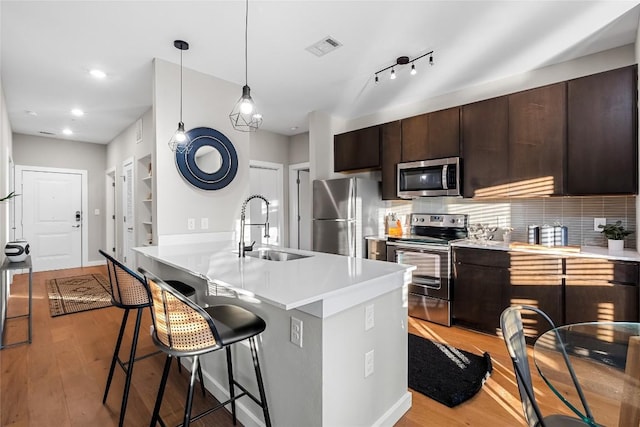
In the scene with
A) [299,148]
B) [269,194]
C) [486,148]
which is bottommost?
[269,194]

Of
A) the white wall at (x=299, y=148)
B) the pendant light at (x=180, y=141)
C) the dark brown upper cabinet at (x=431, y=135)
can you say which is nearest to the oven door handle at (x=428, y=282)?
the dark brown upper cabinet at (x=431, y=135)

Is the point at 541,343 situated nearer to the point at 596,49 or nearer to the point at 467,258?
the point at 467,258

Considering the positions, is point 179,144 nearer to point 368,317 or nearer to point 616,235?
point 368,317

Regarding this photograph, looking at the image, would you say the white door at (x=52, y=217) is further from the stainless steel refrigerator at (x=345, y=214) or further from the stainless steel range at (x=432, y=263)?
the stainless steel range at (x=432, y=263)

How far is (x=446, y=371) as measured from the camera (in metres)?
2.35

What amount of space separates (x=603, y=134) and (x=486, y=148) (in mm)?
890

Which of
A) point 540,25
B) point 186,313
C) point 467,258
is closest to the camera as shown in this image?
point 186,313

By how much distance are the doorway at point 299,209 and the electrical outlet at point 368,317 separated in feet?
14.5

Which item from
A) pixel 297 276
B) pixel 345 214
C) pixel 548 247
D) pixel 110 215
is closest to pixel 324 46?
pixel 345 214

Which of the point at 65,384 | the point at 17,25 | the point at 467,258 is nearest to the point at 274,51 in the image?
the point at 17,25

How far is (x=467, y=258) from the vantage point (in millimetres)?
3152

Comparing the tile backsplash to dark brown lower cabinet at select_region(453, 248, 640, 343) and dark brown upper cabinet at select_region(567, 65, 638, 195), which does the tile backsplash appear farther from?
dark brown lower cabinet at select_region(453, 248, 640, 343)

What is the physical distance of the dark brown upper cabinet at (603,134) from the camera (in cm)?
250

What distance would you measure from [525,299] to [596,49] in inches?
88.4
